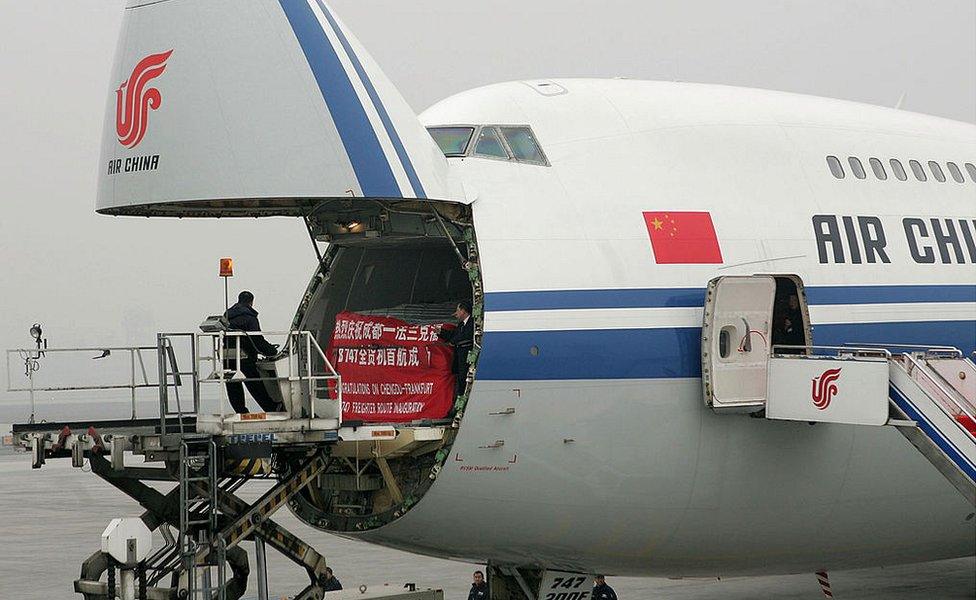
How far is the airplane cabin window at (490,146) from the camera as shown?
14086 mm

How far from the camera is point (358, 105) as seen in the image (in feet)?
42.6

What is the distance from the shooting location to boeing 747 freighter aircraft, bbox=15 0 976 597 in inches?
509

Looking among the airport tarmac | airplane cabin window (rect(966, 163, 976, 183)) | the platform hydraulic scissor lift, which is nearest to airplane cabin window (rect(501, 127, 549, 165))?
the platform hydraulic scissor lift

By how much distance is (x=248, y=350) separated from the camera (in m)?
15.0

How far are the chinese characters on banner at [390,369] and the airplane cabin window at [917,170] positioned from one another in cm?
597

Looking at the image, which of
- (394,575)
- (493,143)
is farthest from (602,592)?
(394,575)

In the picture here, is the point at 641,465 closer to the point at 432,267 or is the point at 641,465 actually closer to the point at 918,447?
the point at 918,447

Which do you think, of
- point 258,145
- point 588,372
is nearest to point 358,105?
point 258,145

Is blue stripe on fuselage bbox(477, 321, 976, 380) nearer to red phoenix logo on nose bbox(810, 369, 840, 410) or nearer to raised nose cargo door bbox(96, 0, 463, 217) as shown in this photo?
red phoenix logo on nose bbox(810, 369, 840, 410)

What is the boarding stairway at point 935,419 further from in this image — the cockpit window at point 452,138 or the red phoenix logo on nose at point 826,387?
the cockpit window at point 452,138

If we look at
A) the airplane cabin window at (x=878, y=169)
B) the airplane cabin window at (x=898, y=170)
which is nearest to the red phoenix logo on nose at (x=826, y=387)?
the airplane cabin window at (x=878, y=169)

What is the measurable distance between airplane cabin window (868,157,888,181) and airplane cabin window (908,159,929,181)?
1.82 ft

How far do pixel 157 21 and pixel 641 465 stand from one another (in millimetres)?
6197

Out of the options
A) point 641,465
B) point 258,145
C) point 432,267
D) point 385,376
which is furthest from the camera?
point 432,267
